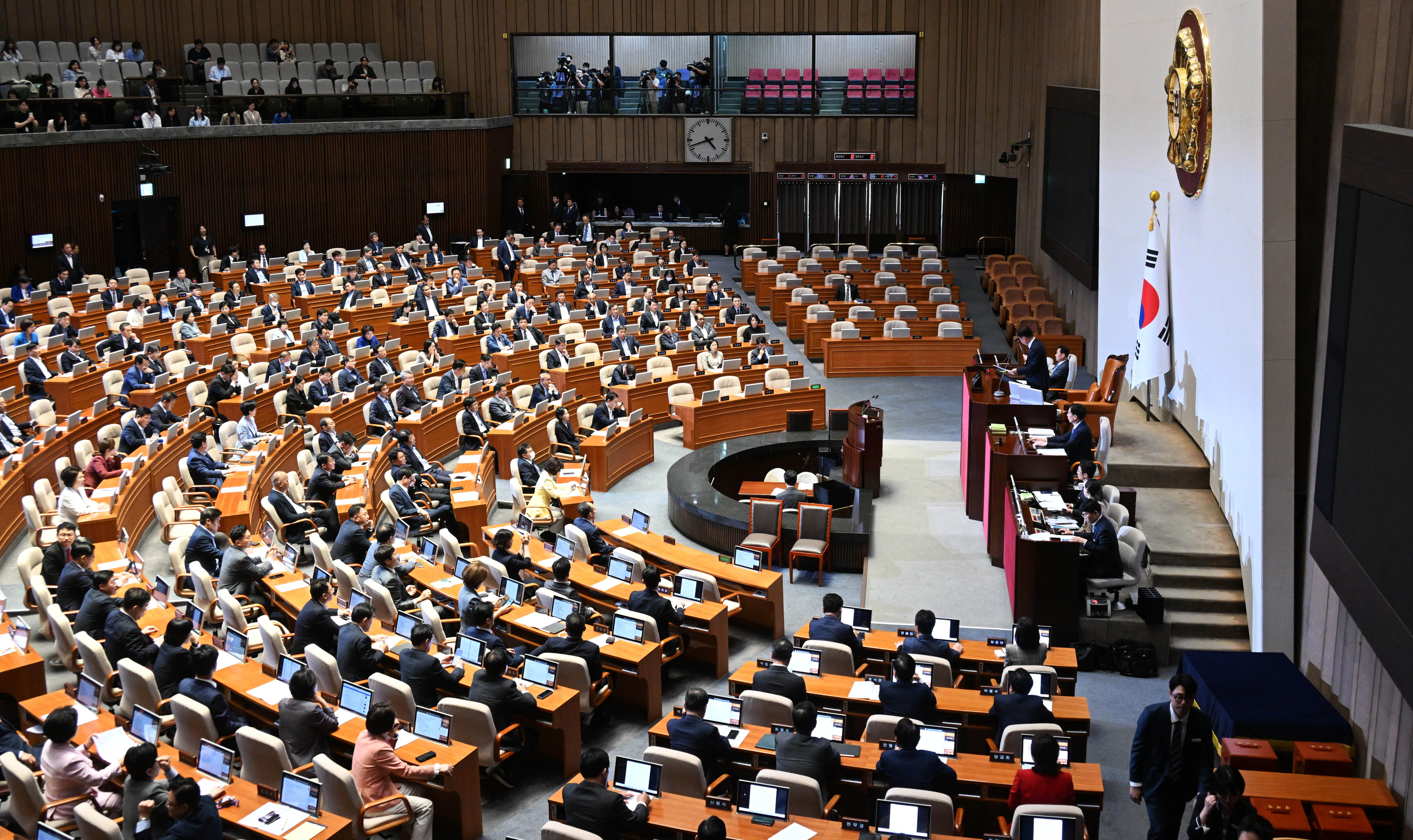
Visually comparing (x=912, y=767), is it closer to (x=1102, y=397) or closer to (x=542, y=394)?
(x=1102, y=397)

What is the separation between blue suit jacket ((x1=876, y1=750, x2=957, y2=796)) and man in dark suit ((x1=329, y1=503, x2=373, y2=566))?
5.76 meters

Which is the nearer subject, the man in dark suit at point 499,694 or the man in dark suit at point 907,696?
the man in dark suit at point 907,696

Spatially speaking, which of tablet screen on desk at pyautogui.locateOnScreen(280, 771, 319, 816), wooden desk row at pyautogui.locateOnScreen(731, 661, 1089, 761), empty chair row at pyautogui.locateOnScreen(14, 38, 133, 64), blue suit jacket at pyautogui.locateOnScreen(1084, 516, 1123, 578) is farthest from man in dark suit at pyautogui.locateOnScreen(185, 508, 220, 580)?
empty chair row at pyautogui.locateOnScreen(14, 38, 133, 64)

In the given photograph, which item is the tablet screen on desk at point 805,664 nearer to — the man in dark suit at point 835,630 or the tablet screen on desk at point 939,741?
the man in dark suit at point 835,630

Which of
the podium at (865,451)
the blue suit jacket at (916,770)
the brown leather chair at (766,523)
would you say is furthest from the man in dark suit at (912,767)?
the podium at (865,451)

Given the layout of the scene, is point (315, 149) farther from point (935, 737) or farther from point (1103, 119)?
point (935, 737)

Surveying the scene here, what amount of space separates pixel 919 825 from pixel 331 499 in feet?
27.7

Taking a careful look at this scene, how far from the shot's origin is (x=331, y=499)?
529 inches

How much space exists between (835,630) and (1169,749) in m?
2.84

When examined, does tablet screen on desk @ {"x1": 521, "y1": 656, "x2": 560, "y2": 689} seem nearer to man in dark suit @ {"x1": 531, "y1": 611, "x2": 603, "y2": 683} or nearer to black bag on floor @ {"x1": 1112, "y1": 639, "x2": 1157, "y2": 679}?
man in dark suit @ {"x1": 531, "y1": 611, "x2": 603, "y2": 683}

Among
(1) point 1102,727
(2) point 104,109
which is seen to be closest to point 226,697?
(1) point 1102,727

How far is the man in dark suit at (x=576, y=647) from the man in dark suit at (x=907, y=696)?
2.25m

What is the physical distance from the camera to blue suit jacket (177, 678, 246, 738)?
8.10 m

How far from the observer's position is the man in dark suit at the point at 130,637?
891 centimetres
